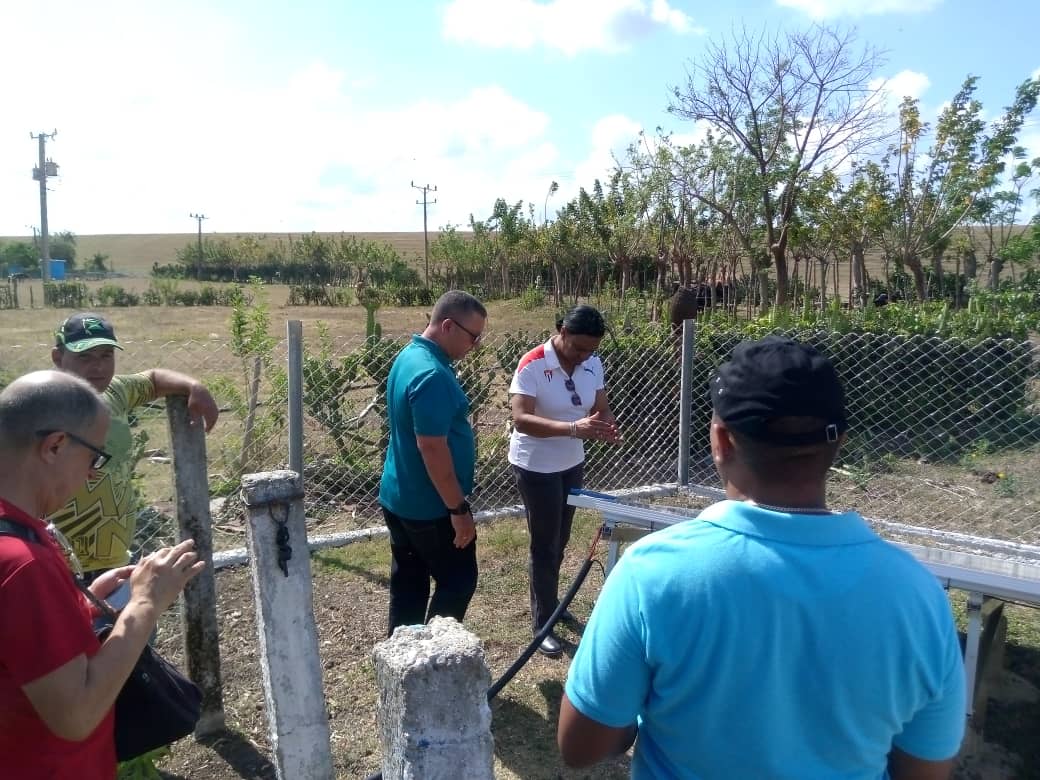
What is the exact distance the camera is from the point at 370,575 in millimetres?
5055

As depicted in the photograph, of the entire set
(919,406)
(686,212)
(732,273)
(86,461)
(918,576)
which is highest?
(686,212)

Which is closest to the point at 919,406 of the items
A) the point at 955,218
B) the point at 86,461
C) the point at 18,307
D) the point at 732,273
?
the point at 86,461

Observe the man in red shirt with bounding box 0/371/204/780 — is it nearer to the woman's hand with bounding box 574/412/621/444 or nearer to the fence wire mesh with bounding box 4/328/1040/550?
the woman's hand with bounding box 574/412/621/444

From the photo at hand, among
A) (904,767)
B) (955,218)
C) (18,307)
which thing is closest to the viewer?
(904,767)

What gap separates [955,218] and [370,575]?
1455cm

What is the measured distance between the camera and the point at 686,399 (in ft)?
22.2

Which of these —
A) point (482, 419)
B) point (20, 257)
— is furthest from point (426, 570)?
point (20, 257)

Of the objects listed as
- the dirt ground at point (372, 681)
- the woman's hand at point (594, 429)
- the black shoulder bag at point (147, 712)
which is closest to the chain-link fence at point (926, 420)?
the dirt ground at point (372, 681)

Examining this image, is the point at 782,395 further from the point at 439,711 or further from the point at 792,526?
the point at 439,711

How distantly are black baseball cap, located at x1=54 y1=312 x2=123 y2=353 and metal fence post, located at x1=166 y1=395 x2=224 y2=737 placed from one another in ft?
1.08

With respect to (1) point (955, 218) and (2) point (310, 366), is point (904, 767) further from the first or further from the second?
(1) point (955, 218)

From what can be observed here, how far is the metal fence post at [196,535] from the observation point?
3.03 m

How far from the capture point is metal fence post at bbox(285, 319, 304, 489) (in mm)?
4848

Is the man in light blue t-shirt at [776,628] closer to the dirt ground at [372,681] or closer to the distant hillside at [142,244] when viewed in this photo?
the dirt ground at [372,681]
